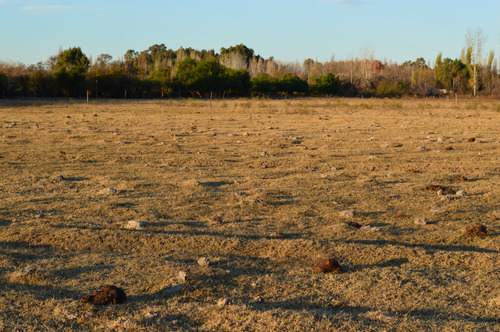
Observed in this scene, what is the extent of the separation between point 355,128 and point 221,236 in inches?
487

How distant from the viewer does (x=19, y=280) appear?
3.46 m

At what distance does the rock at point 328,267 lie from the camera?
144 inches

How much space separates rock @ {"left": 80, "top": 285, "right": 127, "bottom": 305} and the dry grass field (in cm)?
4

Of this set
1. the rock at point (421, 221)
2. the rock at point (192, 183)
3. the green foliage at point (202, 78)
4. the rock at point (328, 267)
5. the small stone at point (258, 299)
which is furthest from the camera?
the green foliage at point (202, 78)

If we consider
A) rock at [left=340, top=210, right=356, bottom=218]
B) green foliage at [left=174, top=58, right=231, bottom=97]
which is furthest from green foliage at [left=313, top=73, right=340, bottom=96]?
rock at [left=340, top=210, right=356, bottom=218]

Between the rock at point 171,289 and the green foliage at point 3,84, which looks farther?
the green foliage at point 3,84

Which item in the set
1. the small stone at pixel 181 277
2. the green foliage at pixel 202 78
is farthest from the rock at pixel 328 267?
the green foliage at pixel 202 78

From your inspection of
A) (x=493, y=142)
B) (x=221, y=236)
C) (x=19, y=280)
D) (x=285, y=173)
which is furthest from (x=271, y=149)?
(x=19, y=280)

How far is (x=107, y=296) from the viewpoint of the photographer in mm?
3086

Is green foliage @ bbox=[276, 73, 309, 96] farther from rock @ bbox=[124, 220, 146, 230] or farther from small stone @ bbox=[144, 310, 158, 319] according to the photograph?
small stone @ bbox=[144, 310, 158, 319]

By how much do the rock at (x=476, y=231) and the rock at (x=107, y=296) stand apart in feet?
9.86

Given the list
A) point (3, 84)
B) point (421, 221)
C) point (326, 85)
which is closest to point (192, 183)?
point (421, 221)

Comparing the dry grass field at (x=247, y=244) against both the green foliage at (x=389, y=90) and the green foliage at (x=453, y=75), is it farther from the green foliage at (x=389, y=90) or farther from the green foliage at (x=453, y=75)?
the green foliage at (x=453, y=75)

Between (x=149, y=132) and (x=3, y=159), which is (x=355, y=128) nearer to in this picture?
(x=149, y=132)
